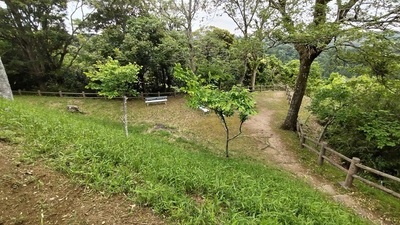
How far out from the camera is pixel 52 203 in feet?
9.28

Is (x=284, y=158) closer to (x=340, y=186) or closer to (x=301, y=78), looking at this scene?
(x=340, y=186)

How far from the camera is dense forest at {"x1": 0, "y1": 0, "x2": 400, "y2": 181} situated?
26.0 feet

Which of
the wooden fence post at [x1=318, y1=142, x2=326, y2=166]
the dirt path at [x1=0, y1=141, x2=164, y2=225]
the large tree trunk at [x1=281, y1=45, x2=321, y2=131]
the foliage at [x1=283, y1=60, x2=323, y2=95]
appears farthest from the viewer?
the foliage at [x1=283, y1=60, x2=323, y2=95]

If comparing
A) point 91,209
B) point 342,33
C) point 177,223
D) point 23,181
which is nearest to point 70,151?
point 23,181

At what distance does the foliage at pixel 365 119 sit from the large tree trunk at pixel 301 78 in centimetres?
110

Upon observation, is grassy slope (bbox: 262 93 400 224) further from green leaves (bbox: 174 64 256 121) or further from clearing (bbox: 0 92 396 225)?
green leaves (bbox: 174 64 256 121)

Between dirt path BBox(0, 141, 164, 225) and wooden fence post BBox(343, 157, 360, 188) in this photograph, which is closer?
dirt path BBox(0, 141, 164, 225)

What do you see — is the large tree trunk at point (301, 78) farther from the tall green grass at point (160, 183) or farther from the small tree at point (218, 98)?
the tall green grass at point (160, 183)

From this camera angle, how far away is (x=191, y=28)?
1697cm

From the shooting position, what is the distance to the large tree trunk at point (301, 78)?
10227 millimetres

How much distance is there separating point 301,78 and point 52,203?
1131 centimetres

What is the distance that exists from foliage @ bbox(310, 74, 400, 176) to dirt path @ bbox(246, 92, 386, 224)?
2.30 metres

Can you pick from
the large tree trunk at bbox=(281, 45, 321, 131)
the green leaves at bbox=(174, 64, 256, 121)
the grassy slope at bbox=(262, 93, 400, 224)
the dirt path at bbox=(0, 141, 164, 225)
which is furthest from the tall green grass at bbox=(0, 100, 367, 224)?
the large tree trunk at bbox=(281, 45, 321, 131)

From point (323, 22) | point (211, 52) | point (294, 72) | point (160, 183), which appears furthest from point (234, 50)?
point (294, 72)
